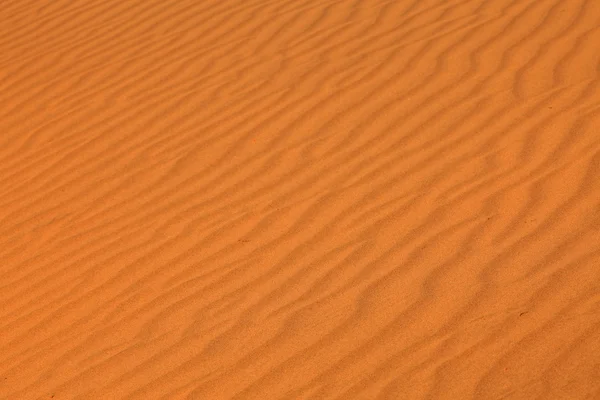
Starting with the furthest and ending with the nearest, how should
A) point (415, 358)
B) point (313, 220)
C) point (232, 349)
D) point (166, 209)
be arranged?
1. point (166, 209)
2. point (313, 220)
3. point (232, 349)
4. point (415, 358)

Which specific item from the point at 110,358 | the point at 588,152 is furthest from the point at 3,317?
the point at 588,152

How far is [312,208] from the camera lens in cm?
398

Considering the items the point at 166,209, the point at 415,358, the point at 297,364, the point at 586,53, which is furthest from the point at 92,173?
the point at 586,53

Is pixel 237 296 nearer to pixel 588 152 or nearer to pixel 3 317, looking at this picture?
pixel 3 317

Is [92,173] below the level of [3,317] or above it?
above

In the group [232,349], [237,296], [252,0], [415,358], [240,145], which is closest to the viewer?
[415,358]

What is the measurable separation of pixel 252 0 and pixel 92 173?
238cm

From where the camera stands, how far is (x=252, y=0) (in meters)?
6.51

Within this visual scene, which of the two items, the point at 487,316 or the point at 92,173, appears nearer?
the point at 487,316

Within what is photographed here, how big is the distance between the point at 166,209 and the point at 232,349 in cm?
115

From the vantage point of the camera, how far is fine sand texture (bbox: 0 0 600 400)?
3.09 metres

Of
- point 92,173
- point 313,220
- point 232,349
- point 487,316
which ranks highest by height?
point 92,173

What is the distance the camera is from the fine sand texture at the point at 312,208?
3.09m

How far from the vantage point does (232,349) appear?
3236 millimetres
